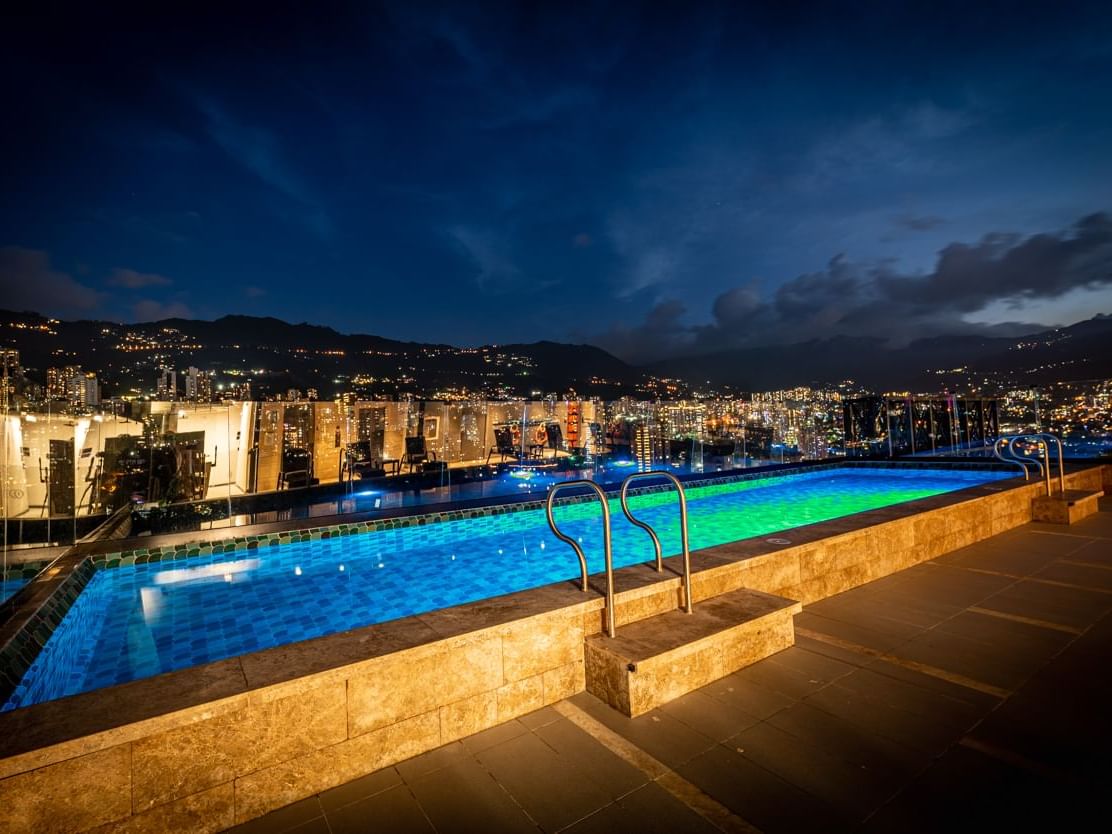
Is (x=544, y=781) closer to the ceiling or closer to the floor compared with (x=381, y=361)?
closer to the floor

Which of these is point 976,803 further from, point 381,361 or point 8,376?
point 381,361

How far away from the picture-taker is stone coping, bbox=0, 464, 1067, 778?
56.6 inches

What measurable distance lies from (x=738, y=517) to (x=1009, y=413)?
9.47m

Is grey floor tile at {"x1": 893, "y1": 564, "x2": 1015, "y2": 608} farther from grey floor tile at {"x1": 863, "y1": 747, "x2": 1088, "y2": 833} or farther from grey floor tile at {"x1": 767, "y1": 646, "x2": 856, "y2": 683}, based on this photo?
grey floor tile at {"x1": 863, "y1": 747, "x2": 1088, "y2": 833}

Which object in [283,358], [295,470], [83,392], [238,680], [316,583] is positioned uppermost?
[283,358]

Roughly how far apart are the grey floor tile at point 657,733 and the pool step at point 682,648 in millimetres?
47

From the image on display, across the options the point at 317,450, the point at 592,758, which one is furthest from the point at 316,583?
the point at 317,450

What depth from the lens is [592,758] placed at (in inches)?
76.2

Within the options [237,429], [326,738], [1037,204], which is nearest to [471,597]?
[326,738]

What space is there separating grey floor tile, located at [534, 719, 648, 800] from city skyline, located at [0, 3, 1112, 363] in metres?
14.9

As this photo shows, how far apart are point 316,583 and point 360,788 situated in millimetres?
3448

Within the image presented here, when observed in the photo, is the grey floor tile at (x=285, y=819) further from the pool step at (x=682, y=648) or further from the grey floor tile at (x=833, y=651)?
the grey floor tile at (x=833, y=651)

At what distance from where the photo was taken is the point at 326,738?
5.99 feet

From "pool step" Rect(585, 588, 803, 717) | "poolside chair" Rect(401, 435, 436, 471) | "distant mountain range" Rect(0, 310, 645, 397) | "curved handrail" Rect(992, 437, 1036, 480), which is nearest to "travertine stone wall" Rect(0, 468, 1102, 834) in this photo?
"pool step" Rect(585, 588, 803, 717)
